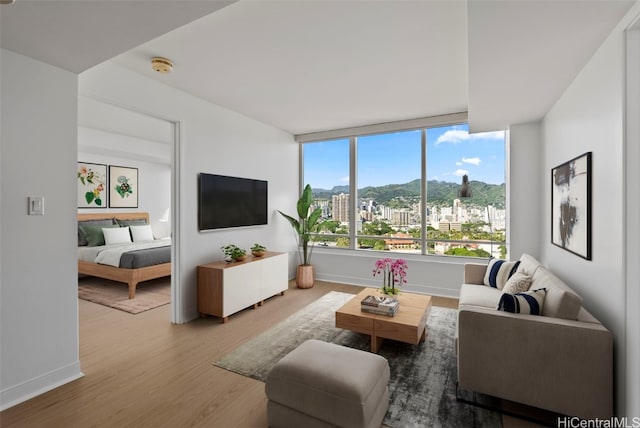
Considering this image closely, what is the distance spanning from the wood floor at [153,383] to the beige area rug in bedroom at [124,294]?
48 cm

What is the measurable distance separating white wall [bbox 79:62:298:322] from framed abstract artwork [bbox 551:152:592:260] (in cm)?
359

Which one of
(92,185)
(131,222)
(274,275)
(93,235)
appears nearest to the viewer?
(274,275)

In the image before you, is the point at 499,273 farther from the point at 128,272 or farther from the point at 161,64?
the point at 128,272

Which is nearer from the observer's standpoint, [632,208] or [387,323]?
[632,208]

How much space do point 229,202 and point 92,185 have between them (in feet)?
11.3

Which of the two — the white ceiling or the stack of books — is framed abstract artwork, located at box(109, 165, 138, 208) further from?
the stack of books

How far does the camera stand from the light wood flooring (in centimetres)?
180

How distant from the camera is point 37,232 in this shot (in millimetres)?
2049

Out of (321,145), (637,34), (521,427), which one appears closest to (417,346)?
(521,427)

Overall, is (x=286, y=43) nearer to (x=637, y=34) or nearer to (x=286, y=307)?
(x=637, y=34)

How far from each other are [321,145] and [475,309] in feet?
13.5

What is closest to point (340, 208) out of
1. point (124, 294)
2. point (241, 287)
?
point (241, 287)

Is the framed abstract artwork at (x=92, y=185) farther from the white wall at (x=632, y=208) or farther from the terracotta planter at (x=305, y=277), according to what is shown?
the white wall at (x=632, y=208)

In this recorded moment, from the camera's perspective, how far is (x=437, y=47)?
2.40 metres
